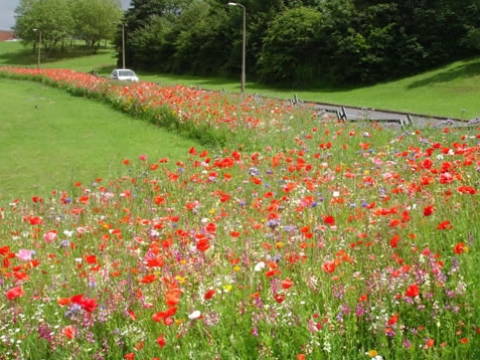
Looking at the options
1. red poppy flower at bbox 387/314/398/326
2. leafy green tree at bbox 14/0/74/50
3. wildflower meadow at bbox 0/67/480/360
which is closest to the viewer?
red poppy flower at bbox 387/314/398/326

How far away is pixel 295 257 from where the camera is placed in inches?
137

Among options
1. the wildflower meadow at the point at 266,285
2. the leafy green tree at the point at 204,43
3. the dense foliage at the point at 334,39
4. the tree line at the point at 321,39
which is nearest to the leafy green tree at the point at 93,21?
the tree line at the point at 321,39

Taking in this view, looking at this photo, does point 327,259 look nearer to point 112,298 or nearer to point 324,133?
point 112,298

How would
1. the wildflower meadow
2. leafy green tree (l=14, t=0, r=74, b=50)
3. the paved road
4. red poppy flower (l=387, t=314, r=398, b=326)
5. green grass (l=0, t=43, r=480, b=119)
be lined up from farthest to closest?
leafy green tree (l=14, t=0, r=74, b=50)
green grass (l=0, t=43, r=480, b=119)
the paved road
the wildflower meadow
red poppy flower (l=387, t=314, r=398, b=326)

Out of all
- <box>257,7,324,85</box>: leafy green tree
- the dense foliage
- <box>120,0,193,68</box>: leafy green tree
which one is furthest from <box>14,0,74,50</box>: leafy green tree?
<box>257,7,324,85</box>: leafy green tree

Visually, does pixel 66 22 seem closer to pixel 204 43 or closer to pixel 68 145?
pixel 204 43

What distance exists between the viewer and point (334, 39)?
42812 mm

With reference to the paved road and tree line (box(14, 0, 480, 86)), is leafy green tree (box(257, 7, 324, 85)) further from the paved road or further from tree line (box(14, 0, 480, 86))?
the paved road

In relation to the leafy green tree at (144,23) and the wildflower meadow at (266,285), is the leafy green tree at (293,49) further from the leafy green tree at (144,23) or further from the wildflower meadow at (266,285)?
the wildflower meadow at (266,285)

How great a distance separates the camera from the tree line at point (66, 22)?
331ft

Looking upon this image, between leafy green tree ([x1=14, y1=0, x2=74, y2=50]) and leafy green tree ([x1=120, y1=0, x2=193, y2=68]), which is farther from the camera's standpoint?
leafy green tree ([x1=14, y1=0, x2=74, y2=50])

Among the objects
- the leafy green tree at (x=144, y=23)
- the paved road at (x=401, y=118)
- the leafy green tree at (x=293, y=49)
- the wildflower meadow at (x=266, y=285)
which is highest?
the leafy green tree at (x=144, y=23)

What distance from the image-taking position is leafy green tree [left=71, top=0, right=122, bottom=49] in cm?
10525

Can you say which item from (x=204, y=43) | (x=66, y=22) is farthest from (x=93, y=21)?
(x=204, y=43)
